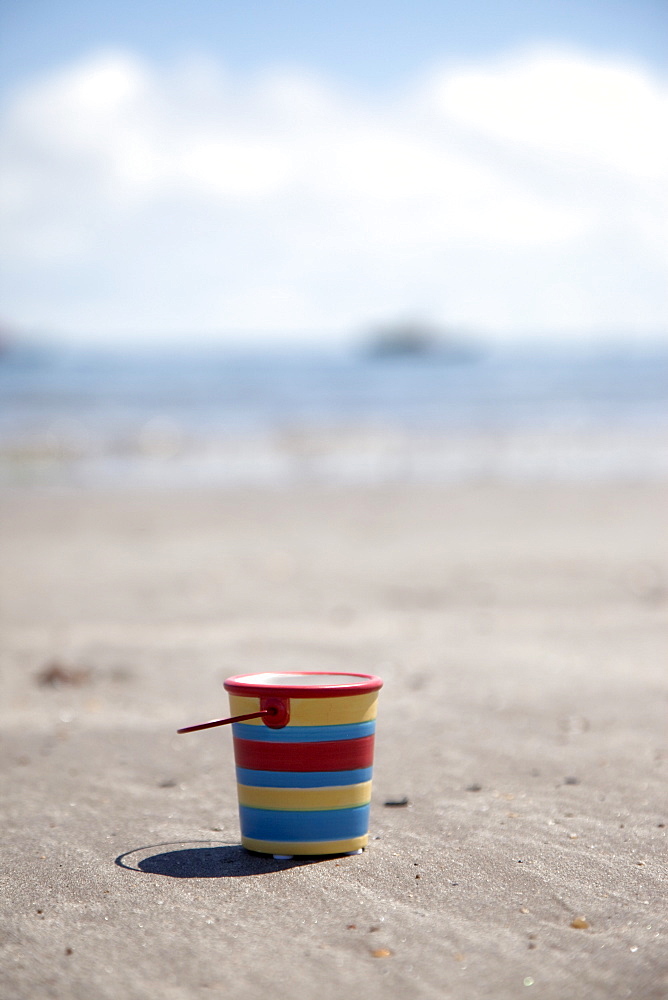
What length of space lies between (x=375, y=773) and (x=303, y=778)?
41.2 inches

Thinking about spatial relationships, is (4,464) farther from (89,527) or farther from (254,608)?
(254,608)

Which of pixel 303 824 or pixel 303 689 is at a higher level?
pixel 303 689

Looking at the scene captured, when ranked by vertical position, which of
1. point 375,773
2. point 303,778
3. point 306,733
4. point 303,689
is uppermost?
point 303,689

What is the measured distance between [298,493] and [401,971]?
34.0ft

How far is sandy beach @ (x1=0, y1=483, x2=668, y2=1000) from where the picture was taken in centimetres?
246

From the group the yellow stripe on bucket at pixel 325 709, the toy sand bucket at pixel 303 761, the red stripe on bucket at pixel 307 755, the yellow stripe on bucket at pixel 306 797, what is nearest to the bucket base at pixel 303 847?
the toy sand bucket at pixel 303 761

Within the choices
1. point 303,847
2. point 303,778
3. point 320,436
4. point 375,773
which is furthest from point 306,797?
point 320,436

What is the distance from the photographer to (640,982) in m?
2.32

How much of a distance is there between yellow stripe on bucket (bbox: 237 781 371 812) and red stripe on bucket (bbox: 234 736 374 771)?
0.07m

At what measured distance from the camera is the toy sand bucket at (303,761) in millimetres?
2881

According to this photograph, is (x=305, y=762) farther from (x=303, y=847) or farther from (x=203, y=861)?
(x=203, y=861)

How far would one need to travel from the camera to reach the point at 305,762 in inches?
114

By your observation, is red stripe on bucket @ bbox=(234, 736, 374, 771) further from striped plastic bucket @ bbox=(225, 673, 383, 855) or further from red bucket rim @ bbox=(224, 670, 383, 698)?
red bucket rim @ bbox=(224, 670, 383, 698)

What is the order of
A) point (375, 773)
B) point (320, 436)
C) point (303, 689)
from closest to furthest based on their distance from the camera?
1. point (303, 689)
2. point (375, 773)
3. point (320, 436)
